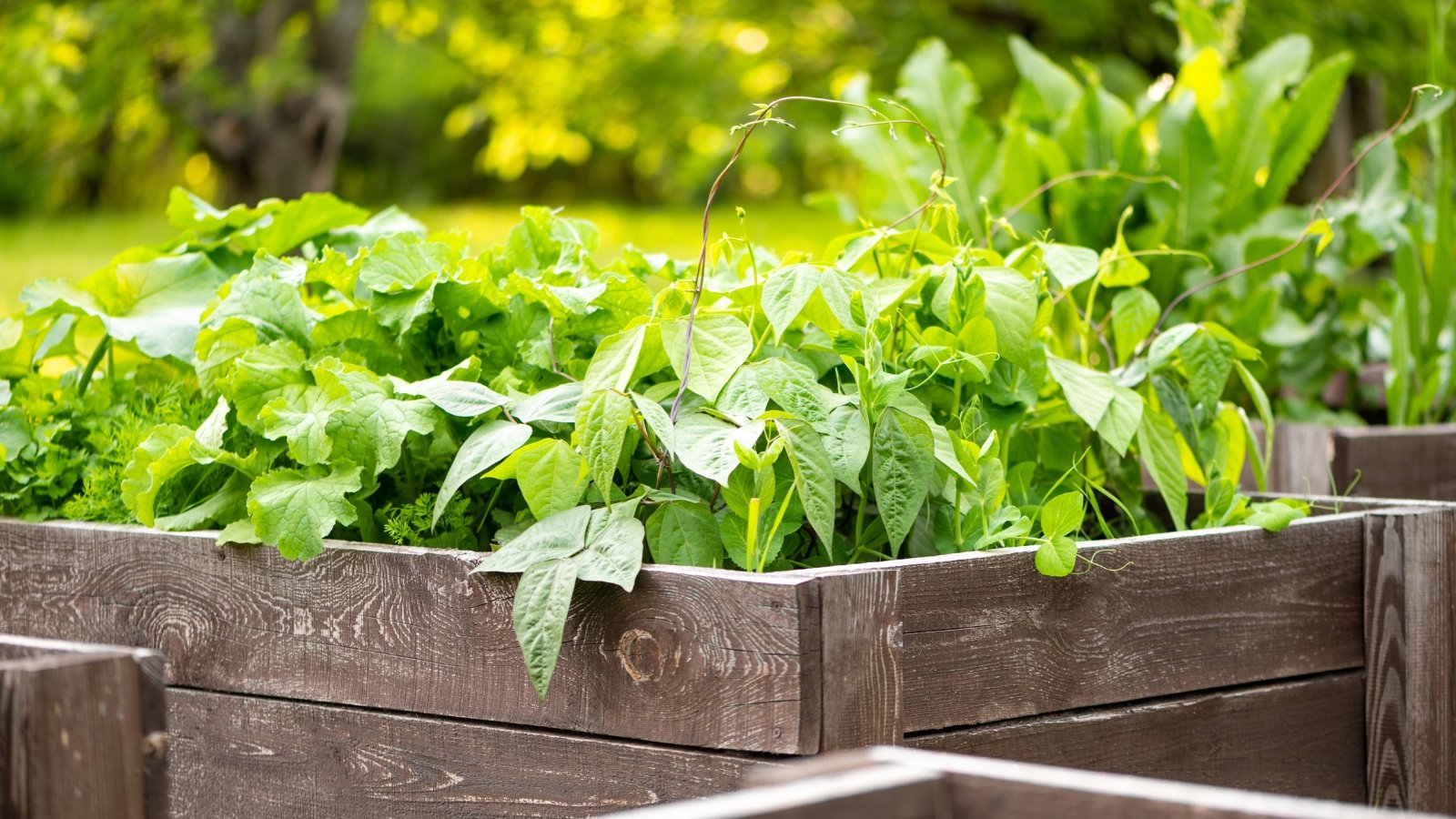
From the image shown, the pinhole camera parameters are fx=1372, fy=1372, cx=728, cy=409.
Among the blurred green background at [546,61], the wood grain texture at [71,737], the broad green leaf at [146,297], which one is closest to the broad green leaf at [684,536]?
the wood grain texture at [71,737]

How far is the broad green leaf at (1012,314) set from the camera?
4.98 feet

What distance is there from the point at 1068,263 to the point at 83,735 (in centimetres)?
119

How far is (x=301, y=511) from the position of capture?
4.65 ft

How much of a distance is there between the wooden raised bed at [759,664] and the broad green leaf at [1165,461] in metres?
0.10

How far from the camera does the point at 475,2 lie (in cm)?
627

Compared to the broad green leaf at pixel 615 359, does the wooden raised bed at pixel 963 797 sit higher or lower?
lower

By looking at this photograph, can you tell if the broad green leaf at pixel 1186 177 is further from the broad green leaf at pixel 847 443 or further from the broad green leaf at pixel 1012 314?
the broad green leaf at pixel 847 443

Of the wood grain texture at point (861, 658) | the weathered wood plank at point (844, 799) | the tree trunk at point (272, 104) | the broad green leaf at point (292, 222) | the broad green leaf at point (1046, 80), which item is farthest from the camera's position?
the tree trunk at point (272, 104)

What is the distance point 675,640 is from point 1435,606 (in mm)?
986

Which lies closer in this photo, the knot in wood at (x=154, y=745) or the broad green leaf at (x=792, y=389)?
the knot in wood at (x=154, y=745)

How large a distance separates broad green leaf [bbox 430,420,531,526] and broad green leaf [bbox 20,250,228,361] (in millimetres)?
602

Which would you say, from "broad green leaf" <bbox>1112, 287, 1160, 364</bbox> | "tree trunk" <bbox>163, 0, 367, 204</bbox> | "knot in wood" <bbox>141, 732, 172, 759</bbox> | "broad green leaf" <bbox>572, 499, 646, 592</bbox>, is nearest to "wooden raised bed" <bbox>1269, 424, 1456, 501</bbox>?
"broad green leaf" <bbox>1112, 287, 1160, 364</bbox>

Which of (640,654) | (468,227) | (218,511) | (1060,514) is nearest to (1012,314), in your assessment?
(1060,514)

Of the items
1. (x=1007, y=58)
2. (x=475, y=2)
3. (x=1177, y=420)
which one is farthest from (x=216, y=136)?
(x=1177, y=420)
